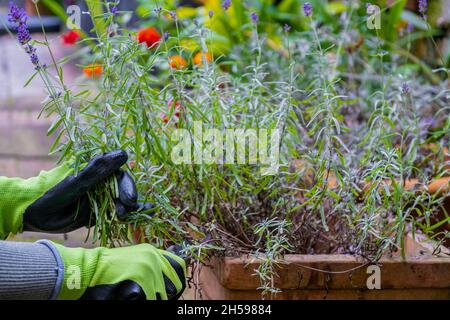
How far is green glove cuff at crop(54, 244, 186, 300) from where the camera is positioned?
3.30 ft

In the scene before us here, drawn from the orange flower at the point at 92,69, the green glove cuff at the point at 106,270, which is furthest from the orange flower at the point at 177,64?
the green glove cuff at the point at 106,270

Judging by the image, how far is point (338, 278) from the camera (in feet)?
4.00

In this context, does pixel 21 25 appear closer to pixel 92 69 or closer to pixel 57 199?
pixel 92 69

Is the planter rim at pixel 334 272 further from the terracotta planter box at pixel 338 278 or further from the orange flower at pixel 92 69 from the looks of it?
the orange flower at pixel 92 69

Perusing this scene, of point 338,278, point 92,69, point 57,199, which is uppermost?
point 92,69

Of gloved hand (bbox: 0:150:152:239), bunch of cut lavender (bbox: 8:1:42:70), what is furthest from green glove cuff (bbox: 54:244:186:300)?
bunch of cut lavender (bbox: 8:1:42:70)

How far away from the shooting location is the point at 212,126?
1246 mm

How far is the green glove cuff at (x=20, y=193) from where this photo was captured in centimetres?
115

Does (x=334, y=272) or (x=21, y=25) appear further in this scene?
(x=334, y=272)

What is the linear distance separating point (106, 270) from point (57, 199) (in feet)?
0.57

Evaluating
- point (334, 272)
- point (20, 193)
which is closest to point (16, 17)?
point (20, 193)

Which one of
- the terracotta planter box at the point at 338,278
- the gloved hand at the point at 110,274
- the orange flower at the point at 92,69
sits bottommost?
the terracotta planter box at the point at 338,278
